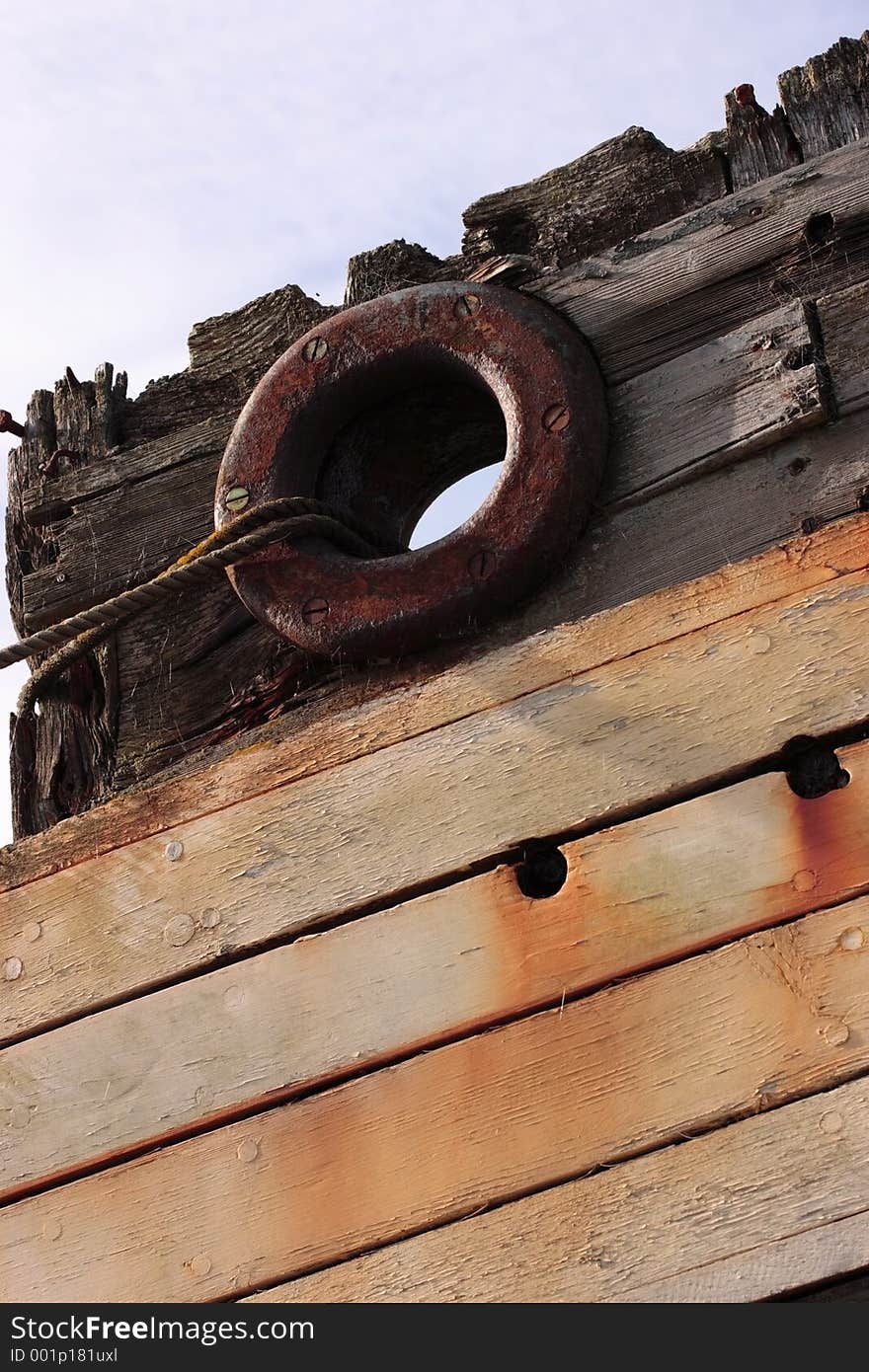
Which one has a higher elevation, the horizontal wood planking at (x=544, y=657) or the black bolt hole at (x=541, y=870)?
the horizontal wood planking at (x=544, y=657)

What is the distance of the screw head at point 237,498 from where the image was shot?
2.35m

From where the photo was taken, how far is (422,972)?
1772 millimetres

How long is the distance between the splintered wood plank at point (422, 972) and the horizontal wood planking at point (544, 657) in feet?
0.66

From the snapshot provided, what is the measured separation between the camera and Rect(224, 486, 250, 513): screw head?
235 centimetres

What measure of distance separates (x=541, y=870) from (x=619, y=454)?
2.34ft

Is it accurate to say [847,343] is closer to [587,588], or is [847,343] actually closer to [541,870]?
[587,588]

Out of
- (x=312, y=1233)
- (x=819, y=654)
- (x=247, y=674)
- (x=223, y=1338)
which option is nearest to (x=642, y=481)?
(x=819, y=654)

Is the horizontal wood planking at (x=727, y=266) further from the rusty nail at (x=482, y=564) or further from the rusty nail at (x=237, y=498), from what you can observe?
the rusty nail at (x=237, y=498)

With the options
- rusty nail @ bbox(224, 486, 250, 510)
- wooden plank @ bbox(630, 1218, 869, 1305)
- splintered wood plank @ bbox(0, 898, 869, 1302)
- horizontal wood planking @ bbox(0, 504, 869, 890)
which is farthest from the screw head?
wooden plank @ bbox(630, 1218, 869, 1305)

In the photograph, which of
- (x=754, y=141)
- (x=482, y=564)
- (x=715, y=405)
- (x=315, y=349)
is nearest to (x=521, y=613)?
(x=482, y=564)

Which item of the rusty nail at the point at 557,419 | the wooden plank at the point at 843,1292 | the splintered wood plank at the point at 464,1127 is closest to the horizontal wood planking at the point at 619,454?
the rusty nail at the point at 557,419

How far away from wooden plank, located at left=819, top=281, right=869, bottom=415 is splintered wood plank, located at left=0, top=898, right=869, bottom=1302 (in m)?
0.80

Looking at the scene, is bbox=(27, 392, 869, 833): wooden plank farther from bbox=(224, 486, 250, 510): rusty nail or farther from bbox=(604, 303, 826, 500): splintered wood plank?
bbox=(224, 486, 250, 510): rusty nail

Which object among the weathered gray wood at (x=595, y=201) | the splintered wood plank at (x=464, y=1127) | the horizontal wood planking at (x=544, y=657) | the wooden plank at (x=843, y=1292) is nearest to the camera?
the wooden plank at (x=843, y=1292)
